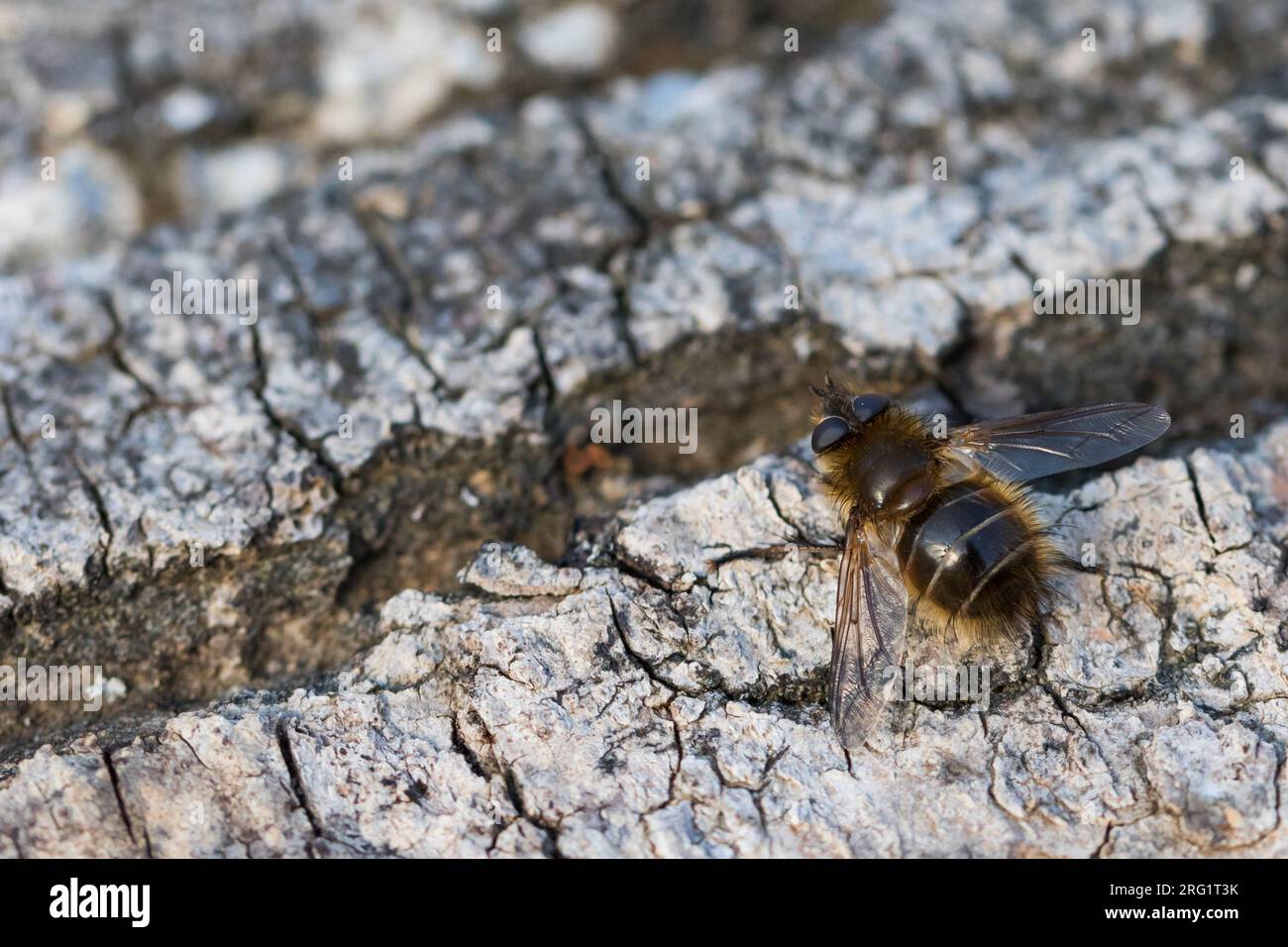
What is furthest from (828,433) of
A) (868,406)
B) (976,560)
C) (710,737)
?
(710,737)

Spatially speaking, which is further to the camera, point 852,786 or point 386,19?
point 386,19

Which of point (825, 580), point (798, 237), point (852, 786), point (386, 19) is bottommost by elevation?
point (852, 786)

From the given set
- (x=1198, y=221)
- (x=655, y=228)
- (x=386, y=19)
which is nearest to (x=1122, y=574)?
(x=1198, y=221)

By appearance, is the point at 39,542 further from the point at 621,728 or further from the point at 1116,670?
the point at 1116,670

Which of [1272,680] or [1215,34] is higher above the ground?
[1215,34]

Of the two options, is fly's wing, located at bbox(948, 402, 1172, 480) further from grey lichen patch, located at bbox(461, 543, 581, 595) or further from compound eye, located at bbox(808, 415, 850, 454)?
grey lichen patch, located at bbox(461, 543, 581, 595)

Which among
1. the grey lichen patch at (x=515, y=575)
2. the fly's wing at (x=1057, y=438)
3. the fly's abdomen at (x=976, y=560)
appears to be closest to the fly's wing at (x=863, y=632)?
the fly's abdomen at (x=976, y=560)

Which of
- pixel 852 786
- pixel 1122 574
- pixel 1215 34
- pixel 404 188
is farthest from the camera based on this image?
pixel 1215 34
